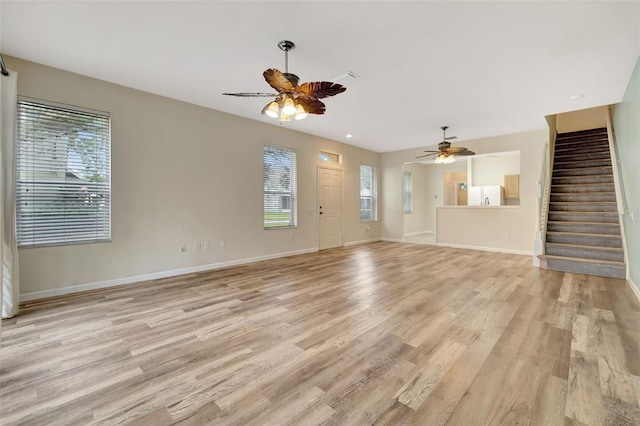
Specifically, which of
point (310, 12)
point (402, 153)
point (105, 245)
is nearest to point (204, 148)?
point (105, 245)

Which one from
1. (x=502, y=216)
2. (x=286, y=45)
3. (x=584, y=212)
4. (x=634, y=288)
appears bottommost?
(x=634, y=288)

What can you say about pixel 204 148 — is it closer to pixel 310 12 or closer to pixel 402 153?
pixel 310 12

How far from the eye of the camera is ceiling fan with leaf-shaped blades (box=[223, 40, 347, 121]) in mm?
2650

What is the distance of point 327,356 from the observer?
2146 millimetres

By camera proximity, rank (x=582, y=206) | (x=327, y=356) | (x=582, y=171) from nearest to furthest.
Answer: (x=327, y=356) → (x=582, y=206) → (x=582, y=171)

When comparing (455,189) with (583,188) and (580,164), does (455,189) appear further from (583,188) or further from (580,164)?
(583,188)

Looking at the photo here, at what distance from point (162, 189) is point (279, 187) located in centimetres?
242

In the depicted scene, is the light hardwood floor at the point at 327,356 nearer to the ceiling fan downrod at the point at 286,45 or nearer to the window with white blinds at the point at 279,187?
the window with white blinds at the point at 279,187

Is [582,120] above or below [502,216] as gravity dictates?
above

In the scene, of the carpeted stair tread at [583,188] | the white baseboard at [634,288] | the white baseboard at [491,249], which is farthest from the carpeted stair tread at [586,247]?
the carpeted stair tread at [583,188]

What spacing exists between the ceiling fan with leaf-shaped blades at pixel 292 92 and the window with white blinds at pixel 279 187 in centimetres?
291

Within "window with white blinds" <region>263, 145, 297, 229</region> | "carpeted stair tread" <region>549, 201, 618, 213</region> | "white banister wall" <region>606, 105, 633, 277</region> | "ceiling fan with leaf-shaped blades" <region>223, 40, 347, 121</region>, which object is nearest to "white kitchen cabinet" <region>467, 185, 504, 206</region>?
"carpeted stair tread" <region>549, 201, 618, 213</region>

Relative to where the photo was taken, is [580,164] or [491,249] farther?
[491,249]

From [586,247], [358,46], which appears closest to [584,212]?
[586,247]
